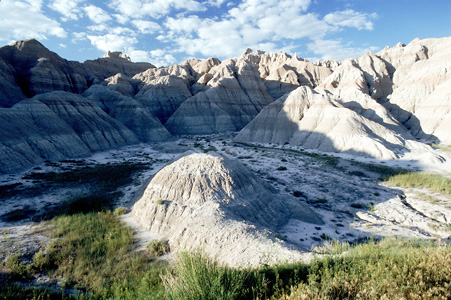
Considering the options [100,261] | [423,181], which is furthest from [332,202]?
[100,261]

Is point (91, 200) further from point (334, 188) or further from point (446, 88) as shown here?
point (446, 88)

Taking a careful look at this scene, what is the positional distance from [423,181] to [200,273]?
87.5 ft

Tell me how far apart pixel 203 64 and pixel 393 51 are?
228 ft

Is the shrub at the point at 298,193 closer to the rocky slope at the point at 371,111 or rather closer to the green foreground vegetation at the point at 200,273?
the green foreground vegetation at the point at 200,273

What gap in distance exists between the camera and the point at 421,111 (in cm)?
5203

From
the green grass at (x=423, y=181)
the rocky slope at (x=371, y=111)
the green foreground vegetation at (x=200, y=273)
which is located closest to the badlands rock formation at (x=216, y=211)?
the green foreground vegetation at (x=200, y=273)

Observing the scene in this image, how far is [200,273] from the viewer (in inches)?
196

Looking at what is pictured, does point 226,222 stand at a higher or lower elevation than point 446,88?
lower

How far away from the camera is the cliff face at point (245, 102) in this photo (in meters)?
37.9

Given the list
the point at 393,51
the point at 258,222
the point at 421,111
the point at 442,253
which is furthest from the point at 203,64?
the point at 442,253

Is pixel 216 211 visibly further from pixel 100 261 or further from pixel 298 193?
pixel 298 193

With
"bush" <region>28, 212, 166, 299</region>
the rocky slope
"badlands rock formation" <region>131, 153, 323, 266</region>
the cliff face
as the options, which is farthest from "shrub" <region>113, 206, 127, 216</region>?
the rocky slope

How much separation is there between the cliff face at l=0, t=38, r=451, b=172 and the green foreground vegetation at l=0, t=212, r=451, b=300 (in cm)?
1963

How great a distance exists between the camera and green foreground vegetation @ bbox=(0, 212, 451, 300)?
435 centimetres
